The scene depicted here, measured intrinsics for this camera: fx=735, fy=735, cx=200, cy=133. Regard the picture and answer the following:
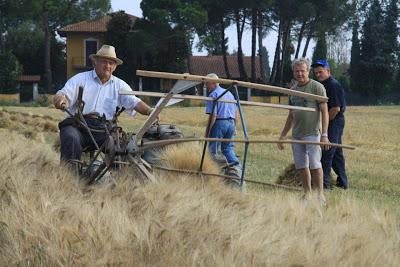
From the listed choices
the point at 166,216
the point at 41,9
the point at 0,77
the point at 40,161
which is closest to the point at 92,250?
the point at 166,216

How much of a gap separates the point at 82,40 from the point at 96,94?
5806 centimetres

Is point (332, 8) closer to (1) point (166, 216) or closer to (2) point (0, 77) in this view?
(2) point (0, 77)

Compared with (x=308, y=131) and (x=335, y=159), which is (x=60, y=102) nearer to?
(x=308, y=131)

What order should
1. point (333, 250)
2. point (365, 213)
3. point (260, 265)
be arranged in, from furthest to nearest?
point (365, 213)
point (333, 250)
point (260, 265)

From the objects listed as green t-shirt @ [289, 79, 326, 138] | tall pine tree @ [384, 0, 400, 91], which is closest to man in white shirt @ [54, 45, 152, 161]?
green t-shirt @ [289, 79, 326, 138]

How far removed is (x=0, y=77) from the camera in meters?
53.3

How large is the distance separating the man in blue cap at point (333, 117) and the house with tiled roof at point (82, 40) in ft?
177

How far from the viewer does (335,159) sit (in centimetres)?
944

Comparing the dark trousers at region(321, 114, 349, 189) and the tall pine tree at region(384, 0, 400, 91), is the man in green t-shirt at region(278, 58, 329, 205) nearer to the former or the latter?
the dark trousers at region(321, 114, 349, 189)

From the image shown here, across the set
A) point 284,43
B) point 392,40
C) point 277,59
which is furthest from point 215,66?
point 392,40

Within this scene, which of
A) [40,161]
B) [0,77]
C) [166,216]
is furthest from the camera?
[0,77]

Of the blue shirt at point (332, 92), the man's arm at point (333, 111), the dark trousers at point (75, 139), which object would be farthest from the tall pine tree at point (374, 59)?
the dark trousers at point (75, 139)

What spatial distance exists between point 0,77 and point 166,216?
51.8m

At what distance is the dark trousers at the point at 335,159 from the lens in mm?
8992
